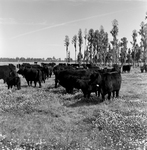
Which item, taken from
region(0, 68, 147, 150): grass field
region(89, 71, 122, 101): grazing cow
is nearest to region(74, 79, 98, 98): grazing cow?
region(89, 71, 122, 101): grazing cow

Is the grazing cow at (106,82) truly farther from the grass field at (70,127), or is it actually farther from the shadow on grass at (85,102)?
the grass field at (70,127)

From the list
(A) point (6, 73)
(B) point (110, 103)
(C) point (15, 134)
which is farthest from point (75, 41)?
(C) point (15, 134)

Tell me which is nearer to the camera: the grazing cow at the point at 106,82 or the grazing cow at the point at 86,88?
the grazing cow at the point at 106,82

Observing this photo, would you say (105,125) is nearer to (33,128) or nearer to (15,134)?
(33,128)

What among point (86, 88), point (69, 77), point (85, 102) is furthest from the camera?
point (69, 77)

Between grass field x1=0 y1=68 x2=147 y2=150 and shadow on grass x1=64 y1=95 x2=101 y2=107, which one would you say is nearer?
grass field x1=0 y1=68 x2=147 y2=150

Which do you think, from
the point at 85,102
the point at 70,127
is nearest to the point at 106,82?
the point at 85,102

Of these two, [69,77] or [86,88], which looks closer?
[86,88]

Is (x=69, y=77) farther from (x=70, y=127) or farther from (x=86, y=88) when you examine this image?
(x=70, y=127)

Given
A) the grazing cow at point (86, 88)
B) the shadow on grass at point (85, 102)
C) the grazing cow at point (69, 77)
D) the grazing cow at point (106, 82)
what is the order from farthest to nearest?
the grazing cow at point (69, 77), the grazing cow at point (86, 88), the grazing cow at point (106, 82), the shadow on grass at point (85, 102)

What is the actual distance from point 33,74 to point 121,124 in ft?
41.7

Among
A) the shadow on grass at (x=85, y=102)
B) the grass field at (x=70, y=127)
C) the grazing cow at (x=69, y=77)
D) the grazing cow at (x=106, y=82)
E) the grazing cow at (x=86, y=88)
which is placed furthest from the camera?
the grazing cow at (x=69, y=77)

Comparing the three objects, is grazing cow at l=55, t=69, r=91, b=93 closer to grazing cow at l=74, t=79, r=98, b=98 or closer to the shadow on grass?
grazing cow at l=74, t=79, r=98, b=98

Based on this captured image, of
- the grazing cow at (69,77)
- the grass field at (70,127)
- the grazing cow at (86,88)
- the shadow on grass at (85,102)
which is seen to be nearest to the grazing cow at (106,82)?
the grazing cow at (86,88)
